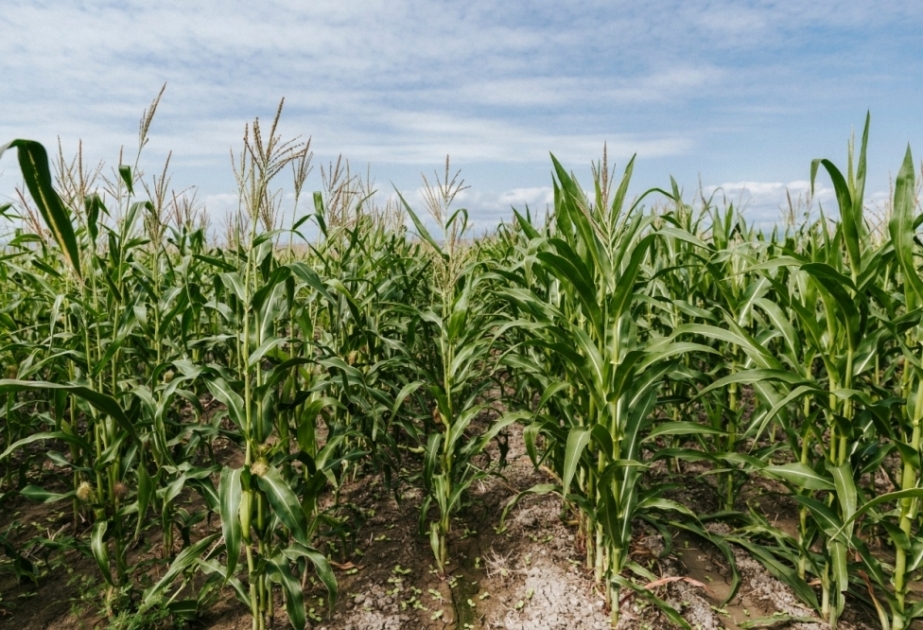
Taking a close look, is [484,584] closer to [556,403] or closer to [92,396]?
[556,403]

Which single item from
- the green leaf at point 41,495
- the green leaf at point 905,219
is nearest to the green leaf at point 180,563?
the green leaf at point 41,495

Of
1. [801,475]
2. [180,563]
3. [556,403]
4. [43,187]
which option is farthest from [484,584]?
[43,187]

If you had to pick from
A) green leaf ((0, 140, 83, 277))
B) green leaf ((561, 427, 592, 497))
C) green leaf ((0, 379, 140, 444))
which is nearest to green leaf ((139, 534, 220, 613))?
green leaf ((0, 379, 140, 444))

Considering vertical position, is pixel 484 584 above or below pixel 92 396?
below

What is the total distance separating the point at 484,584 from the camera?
277 cm

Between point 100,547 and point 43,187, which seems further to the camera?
point 100,547

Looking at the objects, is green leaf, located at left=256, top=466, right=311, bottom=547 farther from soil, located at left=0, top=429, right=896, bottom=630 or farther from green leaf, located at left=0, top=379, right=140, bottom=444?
soil, located at left=0, top=429, right=896, bottom=630

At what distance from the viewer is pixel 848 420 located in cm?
215

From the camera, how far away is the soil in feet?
8.11

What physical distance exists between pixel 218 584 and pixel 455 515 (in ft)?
4.14

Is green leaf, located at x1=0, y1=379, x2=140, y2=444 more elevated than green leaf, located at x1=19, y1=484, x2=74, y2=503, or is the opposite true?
green leaf, located at x1=0, y1=379, x2=140, y2=444

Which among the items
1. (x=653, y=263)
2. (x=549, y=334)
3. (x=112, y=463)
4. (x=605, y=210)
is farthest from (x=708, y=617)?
(x=112, y=463)

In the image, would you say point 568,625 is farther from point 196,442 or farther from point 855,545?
point 196,442

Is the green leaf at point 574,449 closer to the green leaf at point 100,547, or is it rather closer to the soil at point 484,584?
the soil at point 484,584
